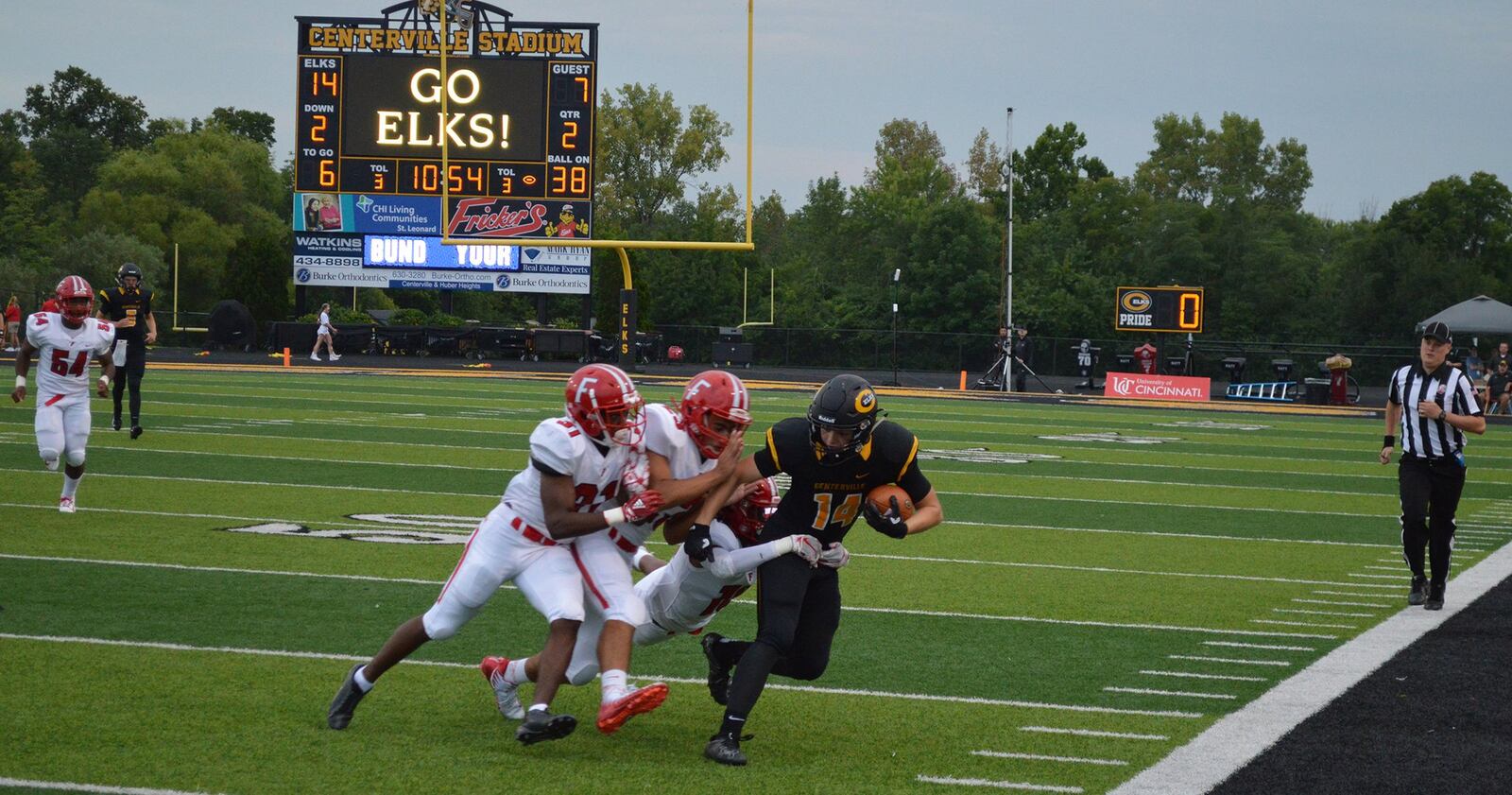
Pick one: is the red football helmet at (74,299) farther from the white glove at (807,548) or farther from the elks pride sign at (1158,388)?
the elks pride sign at (1158,388)

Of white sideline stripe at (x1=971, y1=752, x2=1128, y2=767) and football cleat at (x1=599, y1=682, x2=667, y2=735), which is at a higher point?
football cleat at (x1=599, y1=682, x2=667, y2=735)

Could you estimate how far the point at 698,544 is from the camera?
17.2ft

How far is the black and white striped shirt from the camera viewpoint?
857cm

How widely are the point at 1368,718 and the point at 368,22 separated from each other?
34766 millimetres

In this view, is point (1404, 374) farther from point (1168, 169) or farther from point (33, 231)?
point (1168, 169)

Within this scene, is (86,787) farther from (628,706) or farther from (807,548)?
(807,548)

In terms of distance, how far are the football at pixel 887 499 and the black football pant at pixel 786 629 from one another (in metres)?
0.31

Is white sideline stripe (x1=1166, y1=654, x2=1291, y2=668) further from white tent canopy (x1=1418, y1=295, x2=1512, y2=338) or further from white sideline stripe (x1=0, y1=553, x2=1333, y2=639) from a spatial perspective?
white tent canopy (x1=1418, y1=295, x2=1512, y2=338)

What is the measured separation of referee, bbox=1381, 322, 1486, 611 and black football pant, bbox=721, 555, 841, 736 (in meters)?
4.35

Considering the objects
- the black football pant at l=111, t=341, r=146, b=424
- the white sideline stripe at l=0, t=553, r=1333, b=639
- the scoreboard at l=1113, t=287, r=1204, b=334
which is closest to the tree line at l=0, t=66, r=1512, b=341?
the scoreboard at l=1113, t=287, r=1204, b=334

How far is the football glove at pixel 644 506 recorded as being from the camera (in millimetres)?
5211

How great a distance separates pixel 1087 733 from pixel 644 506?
1.83 m

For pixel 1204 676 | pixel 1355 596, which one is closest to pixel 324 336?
pixel 1355 596

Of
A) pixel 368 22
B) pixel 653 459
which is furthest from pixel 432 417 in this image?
pixel 368 22
